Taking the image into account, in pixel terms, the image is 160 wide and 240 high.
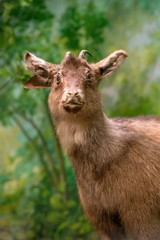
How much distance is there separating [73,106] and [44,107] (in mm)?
4742

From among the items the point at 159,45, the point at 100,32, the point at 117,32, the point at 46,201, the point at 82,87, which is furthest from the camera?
the point at 117,32

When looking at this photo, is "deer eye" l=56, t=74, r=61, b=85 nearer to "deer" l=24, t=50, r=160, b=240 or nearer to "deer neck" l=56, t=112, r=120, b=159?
"deer" l=24, t=50, r=160, b=240

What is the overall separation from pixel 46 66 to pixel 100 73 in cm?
55

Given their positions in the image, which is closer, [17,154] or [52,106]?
[52,106]

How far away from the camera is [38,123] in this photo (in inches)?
562

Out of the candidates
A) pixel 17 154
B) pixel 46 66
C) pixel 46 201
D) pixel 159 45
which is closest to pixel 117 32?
pixel 159 45

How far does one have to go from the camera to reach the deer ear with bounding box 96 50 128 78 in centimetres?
824

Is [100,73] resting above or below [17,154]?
above

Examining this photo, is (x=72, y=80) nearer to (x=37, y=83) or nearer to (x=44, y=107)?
(x=37, y=83)

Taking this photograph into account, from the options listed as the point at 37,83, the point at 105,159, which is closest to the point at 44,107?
the point at 37,83

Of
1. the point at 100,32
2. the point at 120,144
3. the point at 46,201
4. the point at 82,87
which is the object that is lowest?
the point at 46,201

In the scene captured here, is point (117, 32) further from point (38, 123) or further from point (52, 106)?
point (52, 106)

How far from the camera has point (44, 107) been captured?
12320mm

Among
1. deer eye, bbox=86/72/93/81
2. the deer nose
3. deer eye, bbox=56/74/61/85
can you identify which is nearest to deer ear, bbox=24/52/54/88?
deer eye, bbox=56/74/61/85
